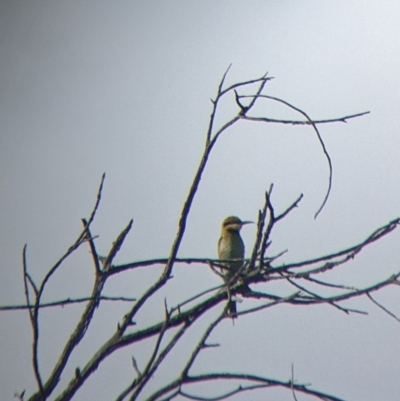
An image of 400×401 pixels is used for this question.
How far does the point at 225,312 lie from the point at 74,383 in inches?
8.7

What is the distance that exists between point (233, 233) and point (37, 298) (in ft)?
6.11

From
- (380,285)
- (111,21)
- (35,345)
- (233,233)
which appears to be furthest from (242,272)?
(111,21)

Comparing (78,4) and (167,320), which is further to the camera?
(78,4)

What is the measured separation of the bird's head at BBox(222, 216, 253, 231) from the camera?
112 inches

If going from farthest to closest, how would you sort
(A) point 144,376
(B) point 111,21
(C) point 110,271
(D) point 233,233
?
(B) point 111,21 < (D) point 233,233 < (C) point 110,271 < (A) point 144,376

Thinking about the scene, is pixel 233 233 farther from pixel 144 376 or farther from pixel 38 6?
pixel 144 376

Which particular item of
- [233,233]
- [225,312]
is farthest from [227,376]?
[233,233]

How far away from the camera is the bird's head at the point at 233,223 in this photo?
9.30ft

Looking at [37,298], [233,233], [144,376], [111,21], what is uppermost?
[111,21]

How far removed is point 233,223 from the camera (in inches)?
112

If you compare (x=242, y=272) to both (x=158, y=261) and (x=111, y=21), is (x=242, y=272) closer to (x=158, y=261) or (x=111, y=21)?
(x=158, y=261)

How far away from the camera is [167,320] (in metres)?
1.00

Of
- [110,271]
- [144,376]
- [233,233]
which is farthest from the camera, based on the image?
[233,233]

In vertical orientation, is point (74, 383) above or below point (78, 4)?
below
